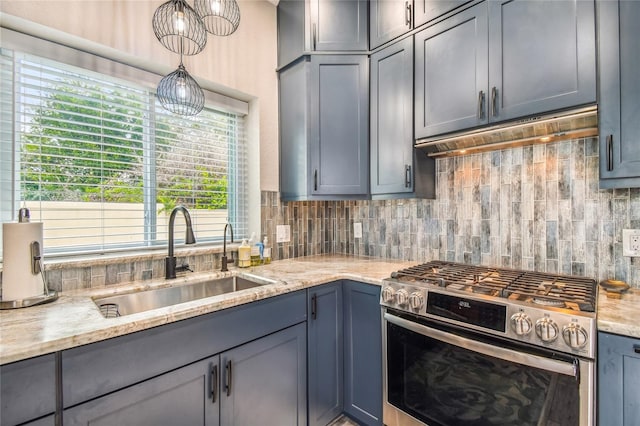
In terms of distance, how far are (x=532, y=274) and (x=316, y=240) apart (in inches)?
60.0

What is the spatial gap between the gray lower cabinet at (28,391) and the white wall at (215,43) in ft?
4.72

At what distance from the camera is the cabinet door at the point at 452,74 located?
62.4 inches

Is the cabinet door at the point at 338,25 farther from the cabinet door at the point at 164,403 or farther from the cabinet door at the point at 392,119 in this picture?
the cabinet door at the point at 164,403

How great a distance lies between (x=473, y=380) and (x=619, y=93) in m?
1.32

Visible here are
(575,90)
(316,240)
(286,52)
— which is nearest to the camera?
(575,90)

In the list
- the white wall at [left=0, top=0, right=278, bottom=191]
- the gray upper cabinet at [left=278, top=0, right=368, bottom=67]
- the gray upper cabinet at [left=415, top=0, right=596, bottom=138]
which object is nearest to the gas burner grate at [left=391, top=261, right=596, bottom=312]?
the gray upper cabinet at [left=415, top=0, right=596, bottom=138]

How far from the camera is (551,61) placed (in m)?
1.38

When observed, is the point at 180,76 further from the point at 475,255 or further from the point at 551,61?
the point at 475,255

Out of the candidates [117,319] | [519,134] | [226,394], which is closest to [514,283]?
[519,134]

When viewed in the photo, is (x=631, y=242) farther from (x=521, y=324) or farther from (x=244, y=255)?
(x=244, y=255)

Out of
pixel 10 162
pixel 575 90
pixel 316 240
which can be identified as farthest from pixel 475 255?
pixel 10 162

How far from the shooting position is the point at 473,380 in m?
1.29

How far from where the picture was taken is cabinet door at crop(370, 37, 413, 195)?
6.19 feet

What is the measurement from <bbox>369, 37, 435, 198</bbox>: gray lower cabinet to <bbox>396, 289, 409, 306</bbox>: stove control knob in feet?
2.21
